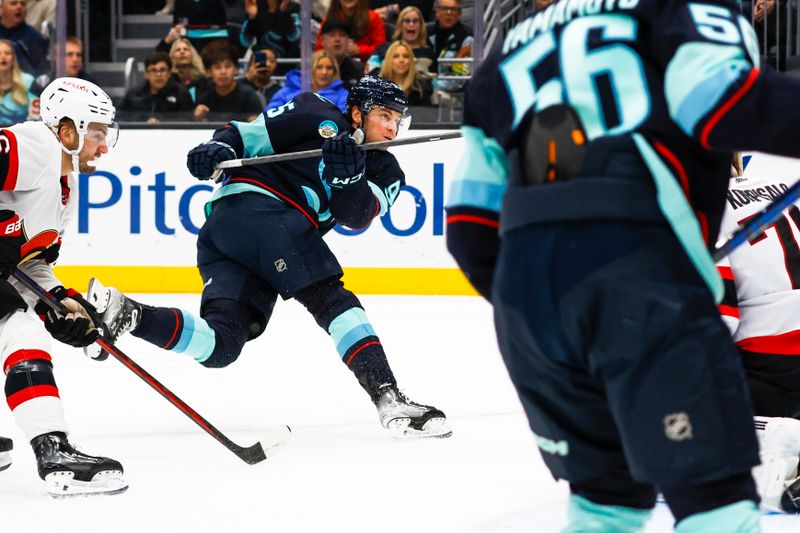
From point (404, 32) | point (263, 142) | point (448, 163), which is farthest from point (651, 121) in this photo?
point (404, 32)

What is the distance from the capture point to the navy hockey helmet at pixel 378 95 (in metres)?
3.36

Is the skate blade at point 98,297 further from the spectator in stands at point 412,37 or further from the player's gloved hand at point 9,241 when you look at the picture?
the spectator in stands at point 412,37

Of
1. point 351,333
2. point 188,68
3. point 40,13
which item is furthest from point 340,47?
point 351,333

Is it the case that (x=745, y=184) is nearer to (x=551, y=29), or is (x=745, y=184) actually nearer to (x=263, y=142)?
(x=551, y=29)

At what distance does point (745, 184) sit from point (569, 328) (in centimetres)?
124

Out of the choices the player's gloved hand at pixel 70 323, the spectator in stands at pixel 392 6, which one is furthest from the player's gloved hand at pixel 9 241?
the spectator in stands at pixel 392 6

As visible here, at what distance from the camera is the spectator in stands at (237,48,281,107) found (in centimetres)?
636

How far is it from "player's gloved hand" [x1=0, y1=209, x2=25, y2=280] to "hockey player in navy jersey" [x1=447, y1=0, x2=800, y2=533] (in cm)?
156

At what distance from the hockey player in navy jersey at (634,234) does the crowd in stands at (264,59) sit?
4759mm

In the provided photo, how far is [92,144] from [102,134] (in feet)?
0.13

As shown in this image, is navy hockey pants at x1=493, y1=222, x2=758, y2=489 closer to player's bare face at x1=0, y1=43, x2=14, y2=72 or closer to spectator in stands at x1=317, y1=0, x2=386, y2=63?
spectator in stands at x1=317, y1=0, x2=386, y2=63

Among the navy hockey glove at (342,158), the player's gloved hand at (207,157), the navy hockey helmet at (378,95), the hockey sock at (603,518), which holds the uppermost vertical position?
the navy hockey helmet at (378,95)

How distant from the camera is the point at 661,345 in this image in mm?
1220

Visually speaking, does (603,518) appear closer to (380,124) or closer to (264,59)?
(380,124)
